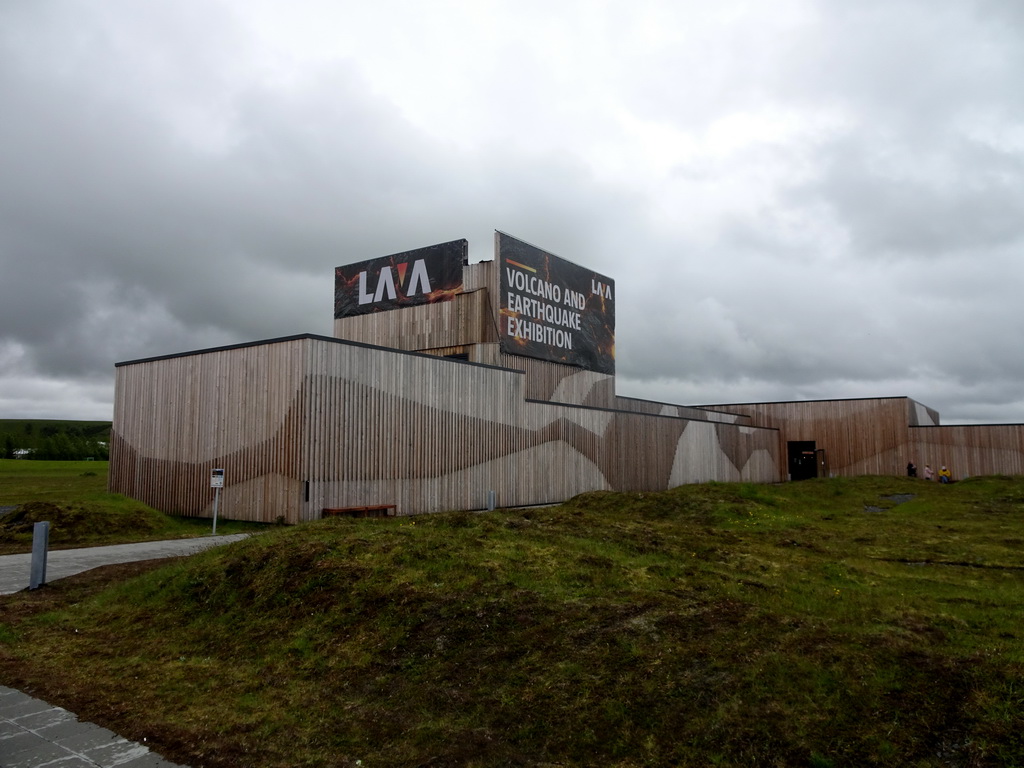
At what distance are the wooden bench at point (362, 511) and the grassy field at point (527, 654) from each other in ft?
23.1

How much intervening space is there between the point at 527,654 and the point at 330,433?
44.6 feet

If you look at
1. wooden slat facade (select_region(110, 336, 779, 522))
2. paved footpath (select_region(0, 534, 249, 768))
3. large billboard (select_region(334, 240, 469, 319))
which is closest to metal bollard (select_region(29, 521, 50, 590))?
paved footpath (select_region(0, 534, 249, 768))

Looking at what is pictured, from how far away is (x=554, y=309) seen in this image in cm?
3231

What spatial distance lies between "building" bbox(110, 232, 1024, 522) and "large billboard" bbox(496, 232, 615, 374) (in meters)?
0.09

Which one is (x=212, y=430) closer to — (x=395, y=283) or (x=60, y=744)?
(x=395, y=283)

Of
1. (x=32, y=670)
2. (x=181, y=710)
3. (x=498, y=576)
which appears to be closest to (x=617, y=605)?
(x=498, y=576)

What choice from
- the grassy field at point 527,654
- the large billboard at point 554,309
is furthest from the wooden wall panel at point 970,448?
the grassy field at point 527,654

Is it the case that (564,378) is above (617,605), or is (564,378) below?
→ above

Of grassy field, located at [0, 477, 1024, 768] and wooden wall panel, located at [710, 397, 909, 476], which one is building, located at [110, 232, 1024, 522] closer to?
wooden wall panel, located at [710, 397, 909, 476]

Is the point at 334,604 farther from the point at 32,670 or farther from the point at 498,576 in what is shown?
the point at 32,670

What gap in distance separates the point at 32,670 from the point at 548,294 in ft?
89.2

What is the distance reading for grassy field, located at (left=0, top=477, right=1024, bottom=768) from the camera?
15.0 feet

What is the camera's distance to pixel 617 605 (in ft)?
22.9

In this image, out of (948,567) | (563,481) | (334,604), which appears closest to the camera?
(334,604)
